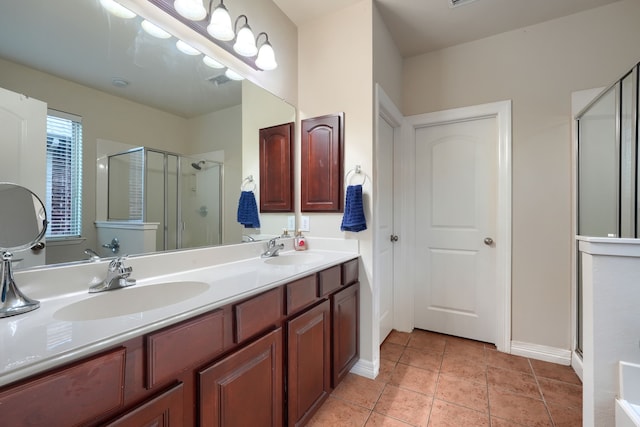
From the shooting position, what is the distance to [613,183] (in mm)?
1695

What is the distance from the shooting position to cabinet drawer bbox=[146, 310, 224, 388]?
73 cm

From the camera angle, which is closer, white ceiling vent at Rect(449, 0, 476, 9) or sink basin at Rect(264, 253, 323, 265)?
sink basin at Rect(264, 253, 323, 265)

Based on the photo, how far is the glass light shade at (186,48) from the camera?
140 centimetres

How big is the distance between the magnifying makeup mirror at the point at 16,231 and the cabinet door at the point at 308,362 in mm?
900

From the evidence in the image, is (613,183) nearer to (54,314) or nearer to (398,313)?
(398,313)

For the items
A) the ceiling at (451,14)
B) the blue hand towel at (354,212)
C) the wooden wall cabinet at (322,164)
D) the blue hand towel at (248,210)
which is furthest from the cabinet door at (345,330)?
the ceiling at (451,14)

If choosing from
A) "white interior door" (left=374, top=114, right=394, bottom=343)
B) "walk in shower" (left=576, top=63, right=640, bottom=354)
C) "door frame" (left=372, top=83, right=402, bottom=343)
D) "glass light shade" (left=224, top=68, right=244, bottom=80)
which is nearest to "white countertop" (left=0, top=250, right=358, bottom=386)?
"door frame" (left=372, top=83, right=402, bottom=343)

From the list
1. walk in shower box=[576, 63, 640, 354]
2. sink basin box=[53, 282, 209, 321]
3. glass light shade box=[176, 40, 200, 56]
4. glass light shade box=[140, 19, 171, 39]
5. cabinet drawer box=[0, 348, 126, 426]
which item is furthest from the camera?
walk in shower box=[576, 63, 640, 354]

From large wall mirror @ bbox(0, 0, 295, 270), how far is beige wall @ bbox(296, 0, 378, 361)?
0.60 metres

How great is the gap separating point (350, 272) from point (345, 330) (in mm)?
364

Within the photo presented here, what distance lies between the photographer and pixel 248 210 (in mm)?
1854

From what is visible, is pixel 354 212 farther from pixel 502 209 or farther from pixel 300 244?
pixel 502 209

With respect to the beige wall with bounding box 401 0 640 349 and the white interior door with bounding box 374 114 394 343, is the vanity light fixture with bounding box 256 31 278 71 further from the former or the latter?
the beige wall with bounding box 401 0 640 349

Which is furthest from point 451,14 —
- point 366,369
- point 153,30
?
point 366,369
